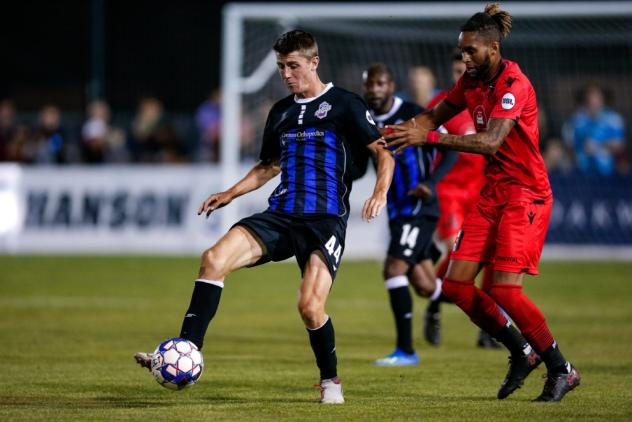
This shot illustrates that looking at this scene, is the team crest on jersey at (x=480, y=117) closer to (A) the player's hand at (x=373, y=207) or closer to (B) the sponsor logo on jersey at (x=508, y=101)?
(B) the sponsor logo on jersey at (x=508, y=101)

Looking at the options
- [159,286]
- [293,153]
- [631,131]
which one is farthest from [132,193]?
[293,153]

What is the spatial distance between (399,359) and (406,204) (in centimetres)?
147

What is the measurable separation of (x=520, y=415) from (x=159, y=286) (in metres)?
9.75

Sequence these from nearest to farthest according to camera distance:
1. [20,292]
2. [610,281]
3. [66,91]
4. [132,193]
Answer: [20,292], [610,281], [132,193], [66,91]

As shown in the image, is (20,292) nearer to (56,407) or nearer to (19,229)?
(19,229)

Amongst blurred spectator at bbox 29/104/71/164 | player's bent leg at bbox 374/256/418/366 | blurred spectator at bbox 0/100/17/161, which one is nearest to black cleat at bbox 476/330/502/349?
player's bent leg at bbox 374/256/418/366

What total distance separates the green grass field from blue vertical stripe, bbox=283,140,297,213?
3.96ft

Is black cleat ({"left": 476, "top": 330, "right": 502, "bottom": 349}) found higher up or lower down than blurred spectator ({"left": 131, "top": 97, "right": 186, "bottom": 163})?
lower down

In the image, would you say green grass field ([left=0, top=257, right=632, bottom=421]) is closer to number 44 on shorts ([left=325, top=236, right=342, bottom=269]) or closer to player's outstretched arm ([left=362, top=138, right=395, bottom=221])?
number 44 on shorts ([left=325, top=236, right=342, bottom=269])

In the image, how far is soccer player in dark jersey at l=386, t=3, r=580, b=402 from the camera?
7.34 meters

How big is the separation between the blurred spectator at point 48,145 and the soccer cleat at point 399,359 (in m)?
14.3

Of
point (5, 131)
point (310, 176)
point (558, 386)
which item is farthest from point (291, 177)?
point (5, 131)

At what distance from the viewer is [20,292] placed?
1512 cm

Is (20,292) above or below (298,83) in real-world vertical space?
below
